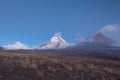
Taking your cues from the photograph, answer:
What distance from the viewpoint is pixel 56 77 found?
23.5 meters

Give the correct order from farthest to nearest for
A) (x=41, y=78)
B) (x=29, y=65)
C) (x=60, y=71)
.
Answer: (x=29, y=65), (x=60, y=71), (x=41, y=78)

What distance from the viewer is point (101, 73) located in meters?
26.0

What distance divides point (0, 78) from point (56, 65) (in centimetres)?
659

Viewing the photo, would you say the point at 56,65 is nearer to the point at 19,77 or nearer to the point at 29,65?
the point at 29,65

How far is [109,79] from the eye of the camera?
79.6 ft

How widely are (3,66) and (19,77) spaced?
3.74 metres

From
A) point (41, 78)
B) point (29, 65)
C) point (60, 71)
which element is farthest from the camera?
point (29, 65)

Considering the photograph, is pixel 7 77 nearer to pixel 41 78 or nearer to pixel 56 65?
pixel 41 78

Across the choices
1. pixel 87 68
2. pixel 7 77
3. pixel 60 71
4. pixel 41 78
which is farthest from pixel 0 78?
pixel 87 68

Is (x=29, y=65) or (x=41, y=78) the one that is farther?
(x=29, y=65)

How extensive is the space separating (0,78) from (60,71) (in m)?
5.36

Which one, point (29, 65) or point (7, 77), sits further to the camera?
point (29, 65)

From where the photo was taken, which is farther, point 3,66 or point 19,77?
point 3,66

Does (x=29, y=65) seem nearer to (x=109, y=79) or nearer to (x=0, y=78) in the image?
(x=0, y=78)
